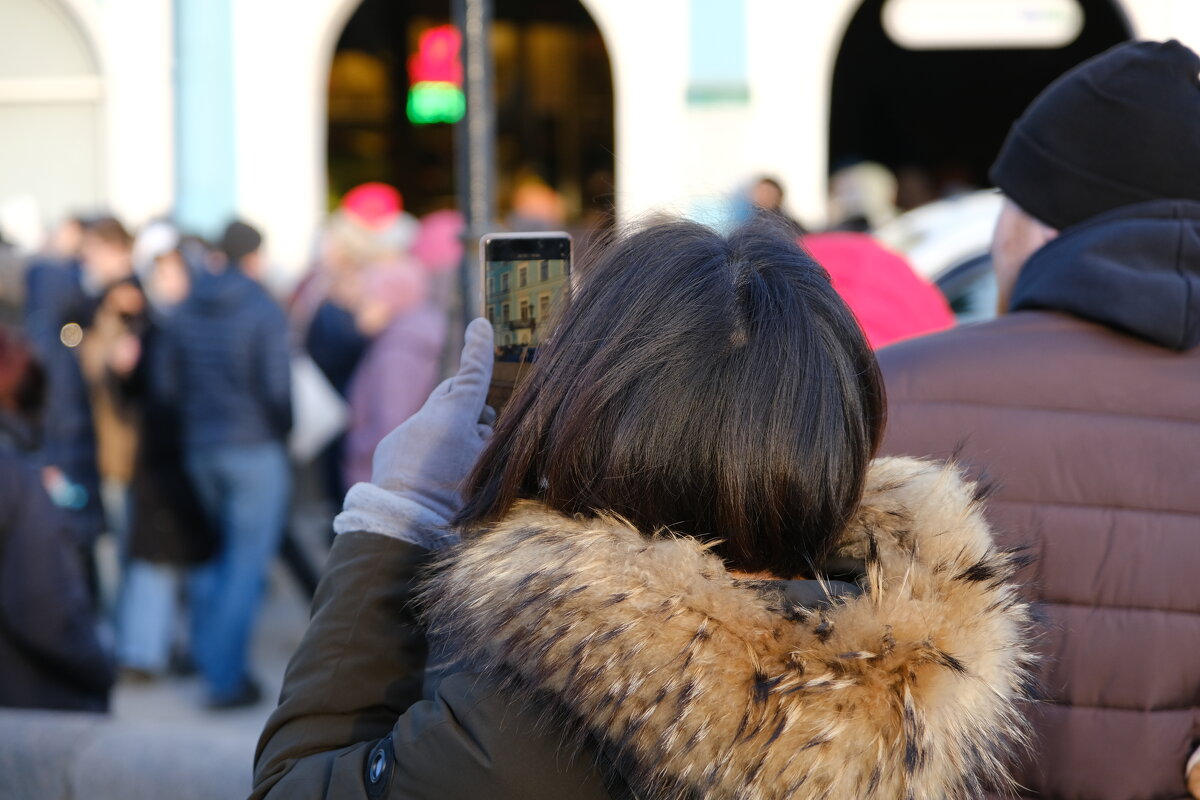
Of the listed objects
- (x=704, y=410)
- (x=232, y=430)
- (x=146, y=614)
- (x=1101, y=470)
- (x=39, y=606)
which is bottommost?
(x=146, y=614)

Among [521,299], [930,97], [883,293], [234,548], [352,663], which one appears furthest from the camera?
[930,97]

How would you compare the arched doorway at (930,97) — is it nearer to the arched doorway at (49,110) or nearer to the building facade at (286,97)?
the building facade at (286,97)

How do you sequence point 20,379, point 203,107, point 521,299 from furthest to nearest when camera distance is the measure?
point 203,107 → point 20,379 → point 521,299

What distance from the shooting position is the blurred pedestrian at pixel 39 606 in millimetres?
2836

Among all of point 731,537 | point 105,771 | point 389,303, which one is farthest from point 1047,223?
point 389,303

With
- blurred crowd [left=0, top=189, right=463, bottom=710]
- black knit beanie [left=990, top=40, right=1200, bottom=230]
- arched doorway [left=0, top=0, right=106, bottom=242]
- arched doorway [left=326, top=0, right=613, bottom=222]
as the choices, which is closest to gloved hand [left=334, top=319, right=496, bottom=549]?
black knit beanie [left=990, top=40, right=1200, bottom=230]

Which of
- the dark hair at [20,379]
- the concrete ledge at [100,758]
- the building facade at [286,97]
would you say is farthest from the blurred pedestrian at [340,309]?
the concrete ledge at [100,758]

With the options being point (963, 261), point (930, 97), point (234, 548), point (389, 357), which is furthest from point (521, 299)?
point (930, 97)

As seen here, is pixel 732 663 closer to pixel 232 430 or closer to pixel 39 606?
pixel 39 606

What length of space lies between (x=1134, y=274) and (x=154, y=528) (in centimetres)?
515

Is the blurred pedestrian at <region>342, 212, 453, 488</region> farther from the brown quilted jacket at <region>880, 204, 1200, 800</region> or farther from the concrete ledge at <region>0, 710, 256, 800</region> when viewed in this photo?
the brown quilted jacket at <region>880, 204, 1200, 800</region>

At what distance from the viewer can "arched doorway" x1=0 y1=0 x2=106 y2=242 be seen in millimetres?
11328

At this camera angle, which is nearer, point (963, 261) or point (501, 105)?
point (963, 261)

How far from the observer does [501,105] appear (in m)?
14.2
